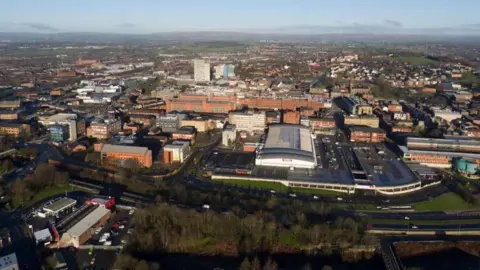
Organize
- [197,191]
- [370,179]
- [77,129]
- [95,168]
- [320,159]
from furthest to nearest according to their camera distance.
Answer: [77,129], [320,159], [95,168], [370,179], [197,191]

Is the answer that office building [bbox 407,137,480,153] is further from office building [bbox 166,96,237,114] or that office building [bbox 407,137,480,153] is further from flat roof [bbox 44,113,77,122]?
flat roof [bbox 44,113,77,122]

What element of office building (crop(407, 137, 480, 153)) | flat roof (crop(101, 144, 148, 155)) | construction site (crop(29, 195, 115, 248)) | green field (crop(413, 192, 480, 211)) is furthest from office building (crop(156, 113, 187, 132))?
green field (crop(413, 192, 480, 211))

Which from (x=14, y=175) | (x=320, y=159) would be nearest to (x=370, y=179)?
(x=320, y=159)

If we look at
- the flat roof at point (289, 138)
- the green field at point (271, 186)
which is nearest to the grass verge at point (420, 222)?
the green field at point (271, 186)

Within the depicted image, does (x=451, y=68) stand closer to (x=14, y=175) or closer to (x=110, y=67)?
(x=110, y=67)

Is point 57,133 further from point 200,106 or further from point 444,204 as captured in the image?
point 444,204

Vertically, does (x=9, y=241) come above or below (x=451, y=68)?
below

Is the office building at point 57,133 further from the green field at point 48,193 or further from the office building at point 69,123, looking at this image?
the green field at point 48,193
